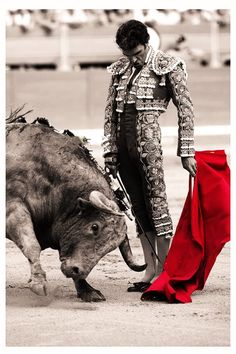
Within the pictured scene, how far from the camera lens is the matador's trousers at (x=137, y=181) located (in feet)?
16.8

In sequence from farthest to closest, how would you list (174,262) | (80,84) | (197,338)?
(80,84)
(174,262)
(197,338)

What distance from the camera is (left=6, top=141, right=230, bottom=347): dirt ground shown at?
13.7ft

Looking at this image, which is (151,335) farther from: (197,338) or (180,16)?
(180,16)

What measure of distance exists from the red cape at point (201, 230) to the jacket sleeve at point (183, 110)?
22cm

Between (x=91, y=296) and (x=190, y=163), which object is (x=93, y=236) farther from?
(x=190, y=163)

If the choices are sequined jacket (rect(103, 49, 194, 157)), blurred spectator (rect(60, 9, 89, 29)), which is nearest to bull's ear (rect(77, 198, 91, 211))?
sequined jacket (rect(103, 49, 194, 157))

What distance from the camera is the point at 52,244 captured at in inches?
201

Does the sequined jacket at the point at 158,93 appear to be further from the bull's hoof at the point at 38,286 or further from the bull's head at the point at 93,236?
the bull's hoof at the point at 38,286

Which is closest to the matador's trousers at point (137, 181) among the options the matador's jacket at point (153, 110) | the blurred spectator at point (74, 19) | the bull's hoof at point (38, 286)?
the matador's jacket at point (153, 110)

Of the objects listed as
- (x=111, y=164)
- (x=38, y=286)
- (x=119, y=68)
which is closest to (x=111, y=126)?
(x=111, y=164)

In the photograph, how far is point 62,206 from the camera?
16.5 ft
